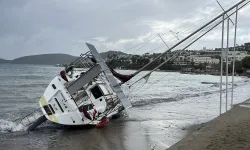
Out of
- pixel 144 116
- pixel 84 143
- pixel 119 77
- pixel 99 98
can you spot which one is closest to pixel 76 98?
pixel 99 98

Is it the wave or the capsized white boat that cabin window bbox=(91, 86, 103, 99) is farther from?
the wave

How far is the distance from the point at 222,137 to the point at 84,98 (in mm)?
14405

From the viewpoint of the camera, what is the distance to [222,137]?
1306 centimetres

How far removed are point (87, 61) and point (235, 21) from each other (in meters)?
11.7

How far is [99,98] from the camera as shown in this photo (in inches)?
1015

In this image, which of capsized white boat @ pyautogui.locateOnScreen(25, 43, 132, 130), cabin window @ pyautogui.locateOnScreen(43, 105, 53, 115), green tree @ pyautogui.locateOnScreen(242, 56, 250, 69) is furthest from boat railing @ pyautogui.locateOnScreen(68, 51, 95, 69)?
green tree @ pyautogui.locateOnScreen(242, 56, 250, 69)

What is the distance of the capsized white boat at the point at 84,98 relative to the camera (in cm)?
2416

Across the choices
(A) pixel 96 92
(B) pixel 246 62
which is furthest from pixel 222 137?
(B) pixel 246 62

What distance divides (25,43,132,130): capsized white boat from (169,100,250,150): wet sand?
8.38 meters

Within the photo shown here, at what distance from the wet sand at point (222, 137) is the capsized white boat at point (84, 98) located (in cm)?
838

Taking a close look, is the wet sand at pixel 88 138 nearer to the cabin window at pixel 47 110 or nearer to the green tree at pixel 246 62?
the cabin window at pixel 47 110

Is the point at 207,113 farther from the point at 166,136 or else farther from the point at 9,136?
the point at 9,136

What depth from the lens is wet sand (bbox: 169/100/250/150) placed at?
38.7ft

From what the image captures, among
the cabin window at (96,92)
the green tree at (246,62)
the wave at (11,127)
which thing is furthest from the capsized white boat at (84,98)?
the green tree at (246,62)
